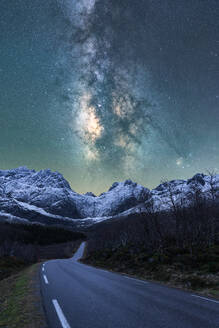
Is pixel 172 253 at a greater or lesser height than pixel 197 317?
greater

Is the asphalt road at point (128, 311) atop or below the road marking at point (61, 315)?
atop

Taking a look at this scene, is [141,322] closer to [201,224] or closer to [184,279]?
[184,279]

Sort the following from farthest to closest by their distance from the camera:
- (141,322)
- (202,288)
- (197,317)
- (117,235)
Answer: (117,235)
(202,288)
(197,317)
(141,322)

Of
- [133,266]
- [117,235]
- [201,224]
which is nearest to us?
[133,266]

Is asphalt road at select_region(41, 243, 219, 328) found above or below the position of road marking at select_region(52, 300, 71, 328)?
above

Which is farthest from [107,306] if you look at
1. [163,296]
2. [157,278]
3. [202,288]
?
[157,278]

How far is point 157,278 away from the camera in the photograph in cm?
1619

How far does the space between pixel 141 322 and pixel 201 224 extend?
117 ft

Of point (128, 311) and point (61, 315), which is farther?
point (128, 311)

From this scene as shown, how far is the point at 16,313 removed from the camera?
7.80 metres

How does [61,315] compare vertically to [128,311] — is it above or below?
below

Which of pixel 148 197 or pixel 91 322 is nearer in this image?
pixel 91 322

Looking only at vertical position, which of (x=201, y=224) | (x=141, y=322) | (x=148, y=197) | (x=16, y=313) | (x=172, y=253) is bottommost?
(x=16, y=313)

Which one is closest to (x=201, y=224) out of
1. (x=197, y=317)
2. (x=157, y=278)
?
(x=157, y=278)
